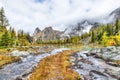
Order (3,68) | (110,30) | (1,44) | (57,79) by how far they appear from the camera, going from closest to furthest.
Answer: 1. (57,79)
2. (3,68)
3. (1,44)
4. (110,30)

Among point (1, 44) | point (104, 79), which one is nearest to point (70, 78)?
point (104, 79)

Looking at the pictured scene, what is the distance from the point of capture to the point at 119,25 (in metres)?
173

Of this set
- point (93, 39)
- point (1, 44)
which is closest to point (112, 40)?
point (1, 44)

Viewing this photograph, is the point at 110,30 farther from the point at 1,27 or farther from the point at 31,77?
the point at 31,77

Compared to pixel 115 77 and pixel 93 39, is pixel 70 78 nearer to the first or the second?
pixel 115 77

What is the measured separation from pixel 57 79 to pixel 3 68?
578 inches


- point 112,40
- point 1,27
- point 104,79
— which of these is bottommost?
point 104,79

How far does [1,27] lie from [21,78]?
309 feet

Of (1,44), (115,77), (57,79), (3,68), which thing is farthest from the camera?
(1,44)

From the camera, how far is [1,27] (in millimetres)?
126125

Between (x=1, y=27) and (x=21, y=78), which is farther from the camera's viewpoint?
(x=1, y=27)

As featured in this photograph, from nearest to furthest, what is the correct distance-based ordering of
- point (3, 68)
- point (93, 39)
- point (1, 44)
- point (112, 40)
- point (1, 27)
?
point (3, 68), point (1, 44), point (112, 40), point (1, 27), point (93, 39)

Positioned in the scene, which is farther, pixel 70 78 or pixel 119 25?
pixel 119 25

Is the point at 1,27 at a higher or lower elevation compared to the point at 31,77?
higher
